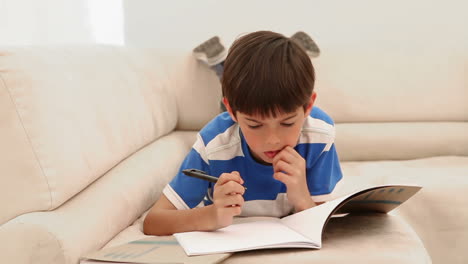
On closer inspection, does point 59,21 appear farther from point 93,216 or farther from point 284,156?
point 284,156

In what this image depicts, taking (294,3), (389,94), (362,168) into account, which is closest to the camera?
(362,168)

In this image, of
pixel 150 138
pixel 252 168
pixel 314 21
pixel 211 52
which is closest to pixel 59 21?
pixel 211 52

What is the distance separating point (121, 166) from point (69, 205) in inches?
13.6

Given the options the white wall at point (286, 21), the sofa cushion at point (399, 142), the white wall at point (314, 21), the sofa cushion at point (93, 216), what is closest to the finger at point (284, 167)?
the sofa cushion at point (93, 216)

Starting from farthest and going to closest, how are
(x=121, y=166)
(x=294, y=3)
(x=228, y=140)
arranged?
(x=294, y=3) → (x=121, y=166) → (x=228, y=140)

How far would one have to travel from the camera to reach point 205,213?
124 cm

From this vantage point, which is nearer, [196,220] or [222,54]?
[196,220]

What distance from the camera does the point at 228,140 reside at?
144 centimetres

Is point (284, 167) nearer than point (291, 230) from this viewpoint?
No

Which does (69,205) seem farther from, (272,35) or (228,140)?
(272,35)

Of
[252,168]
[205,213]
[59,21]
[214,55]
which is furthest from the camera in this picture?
[59,21]

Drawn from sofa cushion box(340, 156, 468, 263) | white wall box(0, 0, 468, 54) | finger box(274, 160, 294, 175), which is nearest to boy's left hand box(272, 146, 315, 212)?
finger box(274, 160, 294, 175)

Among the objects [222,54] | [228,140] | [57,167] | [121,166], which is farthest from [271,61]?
[222,54]

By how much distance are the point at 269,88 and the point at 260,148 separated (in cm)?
14
